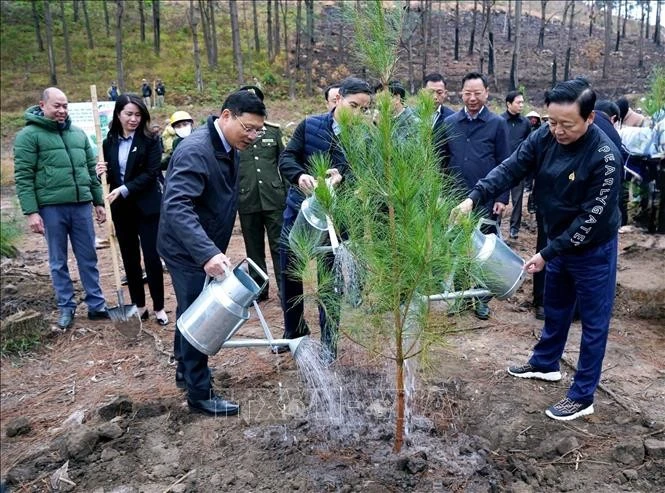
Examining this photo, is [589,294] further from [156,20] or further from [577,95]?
[156,20]

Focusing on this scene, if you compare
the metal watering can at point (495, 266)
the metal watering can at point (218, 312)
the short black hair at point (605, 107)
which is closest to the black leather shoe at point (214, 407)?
the metal watering can at point (218, 312)

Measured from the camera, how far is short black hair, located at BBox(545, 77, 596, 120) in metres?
2.46

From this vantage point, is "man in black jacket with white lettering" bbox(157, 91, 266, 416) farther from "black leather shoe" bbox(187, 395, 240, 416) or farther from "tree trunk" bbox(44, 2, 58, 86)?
"tree trunk" bbox(44, 2, 58, 86)

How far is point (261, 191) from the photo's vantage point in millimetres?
4367

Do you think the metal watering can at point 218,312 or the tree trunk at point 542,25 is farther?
the tree trunk at point 542,25

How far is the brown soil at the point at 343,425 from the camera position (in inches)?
96.7

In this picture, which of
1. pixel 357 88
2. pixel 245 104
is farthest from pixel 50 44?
pixel 357 88

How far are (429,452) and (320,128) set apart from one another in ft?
5.75

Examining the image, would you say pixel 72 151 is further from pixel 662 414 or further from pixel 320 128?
pixel 662 414

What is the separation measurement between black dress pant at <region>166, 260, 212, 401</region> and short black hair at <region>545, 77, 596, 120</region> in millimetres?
1798

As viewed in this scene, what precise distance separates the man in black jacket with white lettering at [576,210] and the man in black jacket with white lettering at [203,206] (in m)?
1.05

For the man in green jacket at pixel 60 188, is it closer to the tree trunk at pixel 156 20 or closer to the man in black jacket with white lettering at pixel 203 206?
the man in black jacket with white lettering at pixel 203 206

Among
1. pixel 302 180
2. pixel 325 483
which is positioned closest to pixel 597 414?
pixel 325 483

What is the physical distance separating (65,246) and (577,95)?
3722 mm
